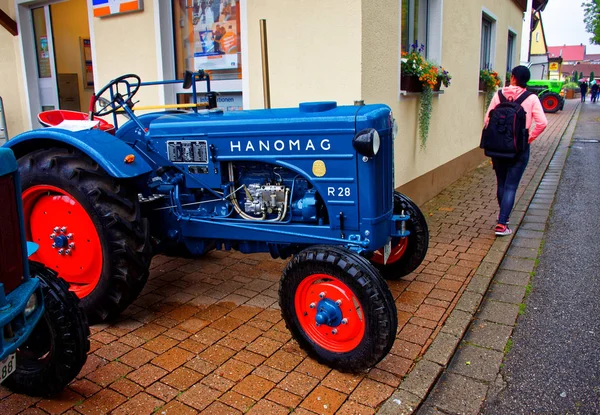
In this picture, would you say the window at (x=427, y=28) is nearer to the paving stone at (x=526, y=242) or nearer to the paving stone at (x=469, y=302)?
the paving stone at (x=526, y=242)

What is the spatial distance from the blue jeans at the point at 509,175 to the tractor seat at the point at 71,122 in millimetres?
3860

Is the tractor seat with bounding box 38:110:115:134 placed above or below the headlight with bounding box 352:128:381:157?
above

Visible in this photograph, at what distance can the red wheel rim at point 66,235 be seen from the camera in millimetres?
3400

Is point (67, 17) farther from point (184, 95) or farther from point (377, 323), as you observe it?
point (377, 323)

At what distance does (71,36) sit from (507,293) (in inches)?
284

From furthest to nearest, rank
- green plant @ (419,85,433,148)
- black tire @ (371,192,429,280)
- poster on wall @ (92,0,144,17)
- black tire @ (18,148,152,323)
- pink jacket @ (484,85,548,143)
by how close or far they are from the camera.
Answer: green plant @ (419,85,433,148), poster on wall @ (92,0,144,17), pink jacket @ (484,85,548,143), black tire @ (371,192,429,280), black tire @ (18,148,152,323)

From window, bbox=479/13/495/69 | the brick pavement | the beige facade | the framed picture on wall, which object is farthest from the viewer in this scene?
window, bbox=479/13/495/69

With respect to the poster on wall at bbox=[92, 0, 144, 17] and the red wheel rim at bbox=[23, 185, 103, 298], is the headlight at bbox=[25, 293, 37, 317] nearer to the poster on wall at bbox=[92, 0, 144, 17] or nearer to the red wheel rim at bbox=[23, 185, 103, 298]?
the red wheel rim at bbox=[23, 185, 103, 298]

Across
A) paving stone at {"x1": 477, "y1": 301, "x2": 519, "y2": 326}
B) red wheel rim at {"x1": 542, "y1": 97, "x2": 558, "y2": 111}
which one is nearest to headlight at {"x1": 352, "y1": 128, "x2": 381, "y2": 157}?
paving stone at {"x1": 477, "y1": 301, "x2": 519, "y2": 326}

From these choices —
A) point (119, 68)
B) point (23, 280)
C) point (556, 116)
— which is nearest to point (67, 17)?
point (119, 68)

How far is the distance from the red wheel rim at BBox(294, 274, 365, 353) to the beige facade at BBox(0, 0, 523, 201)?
7.69 feet

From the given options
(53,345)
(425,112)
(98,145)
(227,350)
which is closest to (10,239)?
(53,345)

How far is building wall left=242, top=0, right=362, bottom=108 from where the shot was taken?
15.1 feet

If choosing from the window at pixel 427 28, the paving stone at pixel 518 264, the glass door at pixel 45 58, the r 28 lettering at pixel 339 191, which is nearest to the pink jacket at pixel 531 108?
the paving stone at pixel 518 264
